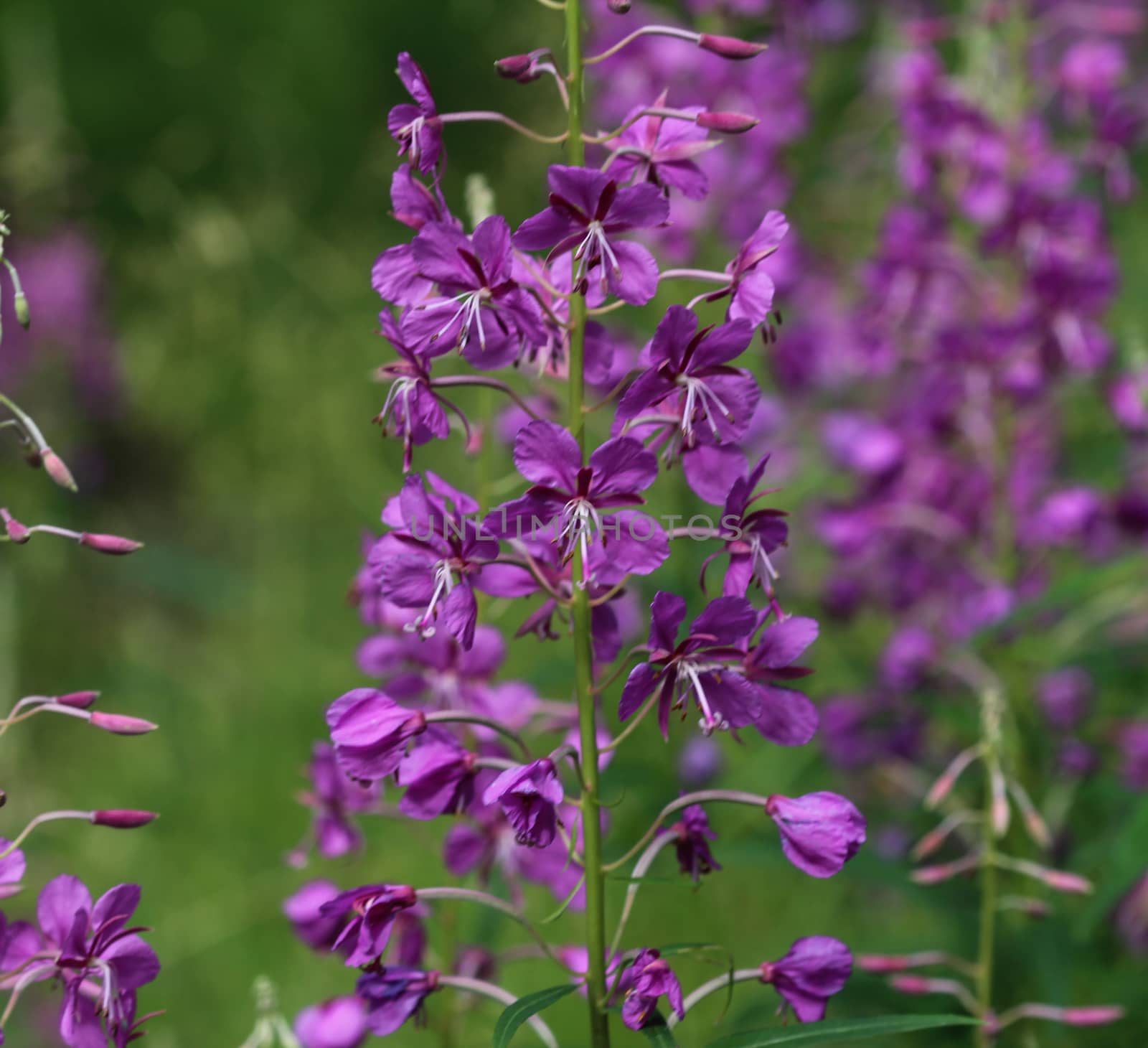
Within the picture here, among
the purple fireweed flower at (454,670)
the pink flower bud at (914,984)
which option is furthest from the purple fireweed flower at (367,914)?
the pink flower bud at (914,984)

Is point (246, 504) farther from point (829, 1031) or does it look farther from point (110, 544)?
point (829, 1031)

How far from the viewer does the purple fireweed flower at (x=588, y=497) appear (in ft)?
4.45

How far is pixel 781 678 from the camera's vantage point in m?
1.48

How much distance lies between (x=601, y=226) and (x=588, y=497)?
0.28 metres

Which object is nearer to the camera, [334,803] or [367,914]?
[367,914]

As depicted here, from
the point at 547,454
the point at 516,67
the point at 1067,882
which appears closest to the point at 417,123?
the point at 516,67

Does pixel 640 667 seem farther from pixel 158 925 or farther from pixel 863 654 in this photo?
pixel 158 925

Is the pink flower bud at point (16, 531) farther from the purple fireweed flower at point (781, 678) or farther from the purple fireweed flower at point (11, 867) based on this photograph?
the purple fireweed flower at point (781, 678)

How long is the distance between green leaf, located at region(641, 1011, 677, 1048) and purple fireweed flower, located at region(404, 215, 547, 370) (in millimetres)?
694

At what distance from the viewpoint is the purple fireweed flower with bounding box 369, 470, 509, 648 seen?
139cm

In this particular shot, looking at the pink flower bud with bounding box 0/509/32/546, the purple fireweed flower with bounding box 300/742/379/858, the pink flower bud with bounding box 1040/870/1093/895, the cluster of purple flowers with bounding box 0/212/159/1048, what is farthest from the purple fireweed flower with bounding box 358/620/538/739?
the pink flower bud with bounding box 1040/870/1093/895

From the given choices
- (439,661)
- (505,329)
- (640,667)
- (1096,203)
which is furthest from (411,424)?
(1096,203)

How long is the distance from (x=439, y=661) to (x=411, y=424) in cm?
51

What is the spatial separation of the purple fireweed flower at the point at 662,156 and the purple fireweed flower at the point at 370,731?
0.64 metres
